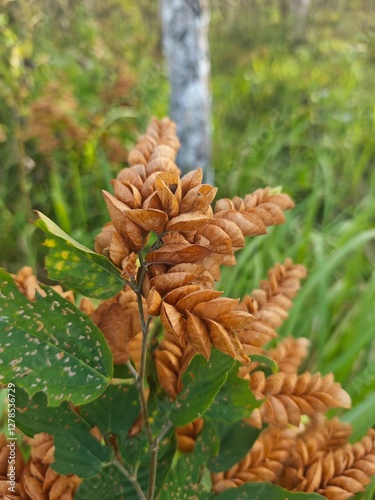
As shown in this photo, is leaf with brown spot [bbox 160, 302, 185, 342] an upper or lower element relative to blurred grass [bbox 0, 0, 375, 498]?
lower

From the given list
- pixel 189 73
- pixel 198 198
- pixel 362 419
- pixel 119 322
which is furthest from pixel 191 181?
pixel 189 73

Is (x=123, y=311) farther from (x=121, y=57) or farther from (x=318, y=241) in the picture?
(x=121, y=57)

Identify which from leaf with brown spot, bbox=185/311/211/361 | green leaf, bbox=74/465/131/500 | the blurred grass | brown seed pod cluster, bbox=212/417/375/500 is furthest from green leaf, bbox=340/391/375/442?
Answer: leaf with brown spot, bbox=185/311/211/361

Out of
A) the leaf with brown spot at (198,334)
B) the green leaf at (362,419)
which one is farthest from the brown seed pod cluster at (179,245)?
the green leaf at (362,419)

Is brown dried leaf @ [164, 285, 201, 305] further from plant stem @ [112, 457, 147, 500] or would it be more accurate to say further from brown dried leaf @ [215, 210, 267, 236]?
plant stem @ [112, 457, 147, 500]

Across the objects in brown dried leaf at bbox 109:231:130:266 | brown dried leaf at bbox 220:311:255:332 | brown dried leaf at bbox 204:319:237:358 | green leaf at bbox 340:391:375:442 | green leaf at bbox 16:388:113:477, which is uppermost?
brown dried leaf at bbox 109:231:130:266

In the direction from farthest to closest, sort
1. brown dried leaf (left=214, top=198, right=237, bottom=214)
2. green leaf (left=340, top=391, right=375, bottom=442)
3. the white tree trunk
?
the white tree trunk, green leaf (left=340, top=391, right=375, bottom=442), brown dried leaf (left=214, top=198, right=237, bottom=214)
